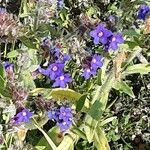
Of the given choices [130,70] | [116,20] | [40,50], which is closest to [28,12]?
[40,50]

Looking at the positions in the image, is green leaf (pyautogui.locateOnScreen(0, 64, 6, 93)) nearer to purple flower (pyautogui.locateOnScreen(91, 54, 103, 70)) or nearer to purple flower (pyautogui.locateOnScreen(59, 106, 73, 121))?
purple flower (pyautogui.locateOnScreen(59, 106, 73, 121))

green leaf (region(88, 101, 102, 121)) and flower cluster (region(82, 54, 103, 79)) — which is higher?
flower cluster (region(82, 54, 103, 79))

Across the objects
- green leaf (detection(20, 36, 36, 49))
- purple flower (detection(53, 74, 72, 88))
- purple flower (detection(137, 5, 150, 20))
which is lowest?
purple flower (detection(53, 74, 72, 88))

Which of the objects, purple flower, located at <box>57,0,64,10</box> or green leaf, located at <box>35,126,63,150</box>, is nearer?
green leaf, located at <box>35,126,63,150</box>

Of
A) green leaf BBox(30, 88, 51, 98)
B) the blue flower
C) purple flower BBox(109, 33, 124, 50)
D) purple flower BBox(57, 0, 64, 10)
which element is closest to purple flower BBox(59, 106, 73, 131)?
green leaf BBox(30, 88, 51, 98)

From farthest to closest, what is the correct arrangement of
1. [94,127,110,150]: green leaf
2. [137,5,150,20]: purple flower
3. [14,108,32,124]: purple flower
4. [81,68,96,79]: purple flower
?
[137,5,150,20]: purple flower → [81,68,96,79]: purple flower → [94,127,110,150]: green leaf → [14,108,32,124]: purple flower

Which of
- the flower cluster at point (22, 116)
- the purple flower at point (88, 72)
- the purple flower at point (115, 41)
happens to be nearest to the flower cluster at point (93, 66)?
the purple flower at point (88, 72)

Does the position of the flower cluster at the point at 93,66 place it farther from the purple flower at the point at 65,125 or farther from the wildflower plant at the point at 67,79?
the purple flower at the point at 65,125
